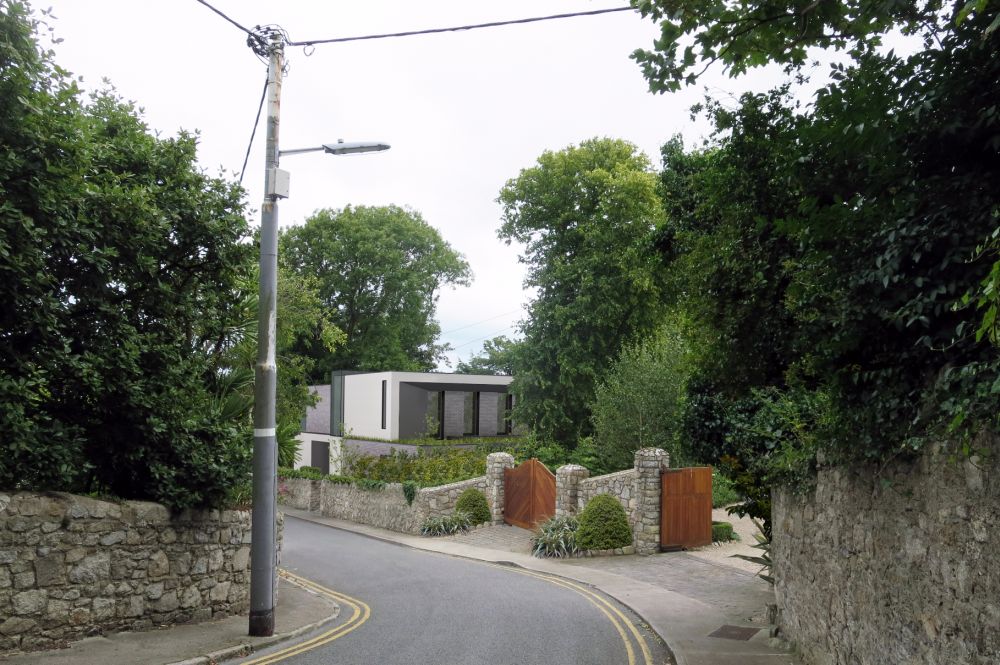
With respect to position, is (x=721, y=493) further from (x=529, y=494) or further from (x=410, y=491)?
(x=410, y=491)

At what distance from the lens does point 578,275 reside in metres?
33.5

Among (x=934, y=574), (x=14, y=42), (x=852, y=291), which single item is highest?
(x=14, y=42)

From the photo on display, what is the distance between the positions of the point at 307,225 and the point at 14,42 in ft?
141

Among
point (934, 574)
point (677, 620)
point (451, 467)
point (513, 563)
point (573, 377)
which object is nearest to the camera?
point (934, 574)

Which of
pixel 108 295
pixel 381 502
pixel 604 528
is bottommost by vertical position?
pixel 381 502

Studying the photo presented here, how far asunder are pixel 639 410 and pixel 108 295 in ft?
64.5

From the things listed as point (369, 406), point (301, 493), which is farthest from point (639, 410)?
point (301, 493)

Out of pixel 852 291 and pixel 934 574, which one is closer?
pixel 934 574

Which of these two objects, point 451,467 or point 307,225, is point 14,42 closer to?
point 451,467

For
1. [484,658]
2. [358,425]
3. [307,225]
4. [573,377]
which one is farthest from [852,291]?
[307,225]

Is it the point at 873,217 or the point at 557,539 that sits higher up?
the point at 873,217

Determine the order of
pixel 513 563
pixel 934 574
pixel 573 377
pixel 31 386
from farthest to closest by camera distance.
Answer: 1. pixel 573 377
2. pixel 513 563
3. pixel 31 386
4. pixel 934 574

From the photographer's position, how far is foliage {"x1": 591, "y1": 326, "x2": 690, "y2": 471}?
2675 centimetres

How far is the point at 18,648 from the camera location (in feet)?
29.0
